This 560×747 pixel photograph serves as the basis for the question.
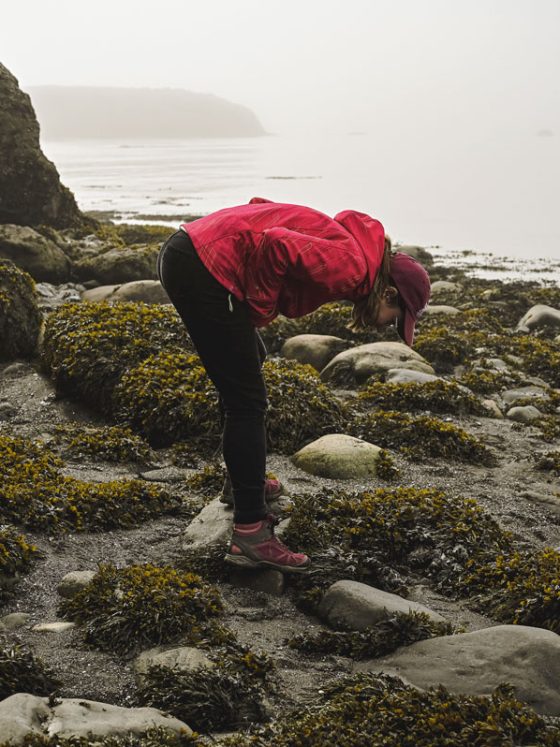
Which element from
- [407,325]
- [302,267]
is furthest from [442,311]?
[302,267]

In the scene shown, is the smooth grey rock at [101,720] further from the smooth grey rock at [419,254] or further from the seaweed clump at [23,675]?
the smooth grey rock at [419,254]

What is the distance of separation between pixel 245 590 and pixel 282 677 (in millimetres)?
785

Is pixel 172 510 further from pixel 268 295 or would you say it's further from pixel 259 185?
pixel 259 185

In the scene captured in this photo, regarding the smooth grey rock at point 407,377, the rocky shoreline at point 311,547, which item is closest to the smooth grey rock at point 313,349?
the rocky shoreline at point 311,547

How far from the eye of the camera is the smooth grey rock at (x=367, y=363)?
27.3ft

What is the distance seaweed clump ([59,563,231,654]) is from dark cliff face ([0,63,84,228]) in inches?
482

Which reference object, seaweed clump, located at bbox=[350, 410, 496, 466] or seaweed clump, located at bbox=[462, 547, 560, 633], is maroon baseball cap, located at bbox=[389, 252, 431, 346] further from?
seaweed clump, located at bbox=[350, 410, 496, 466]

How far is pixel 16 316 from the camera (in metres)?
7.80

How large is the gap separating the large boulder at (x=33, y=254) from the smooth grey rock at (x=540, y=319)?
7.04 metres

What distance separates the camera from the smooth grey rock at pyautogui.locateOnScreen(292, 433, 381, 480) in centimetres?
570

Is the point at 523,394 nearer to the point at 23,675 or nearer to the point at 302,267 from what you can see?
the point at 302,267

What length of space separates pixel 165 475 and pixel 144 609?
82.0 inches

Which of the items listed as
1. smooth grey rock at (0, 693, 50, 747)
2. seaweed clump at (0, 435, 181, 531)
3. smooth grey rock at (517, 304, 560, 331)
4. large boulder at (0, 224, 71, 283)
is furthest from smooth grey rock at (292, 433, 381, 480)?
smooth grey rock at (517, 304, 560, 331)

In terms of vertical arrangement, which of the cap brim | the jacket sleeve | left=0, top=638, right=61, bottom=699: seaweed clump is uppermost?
the jacket sleeve
